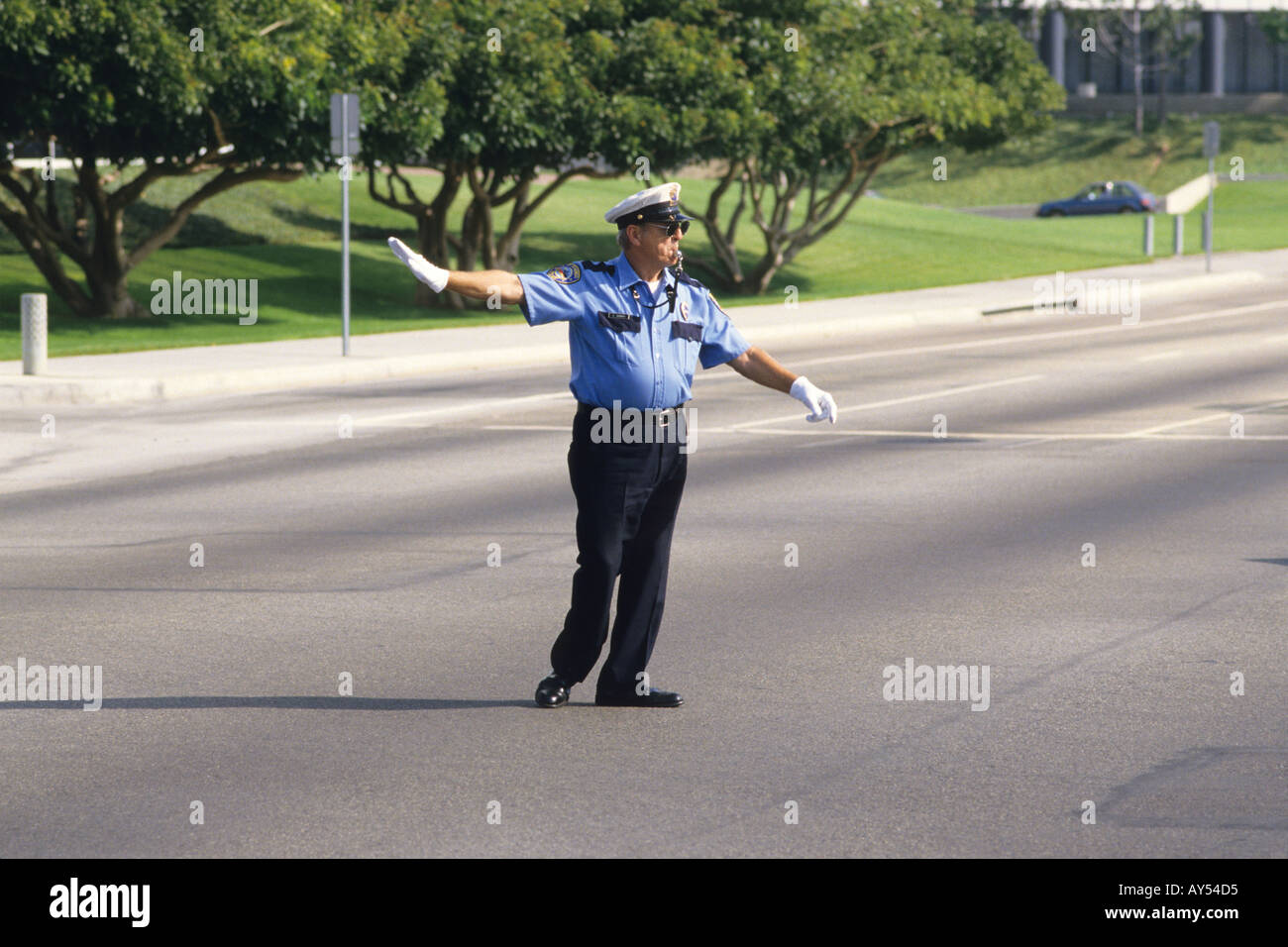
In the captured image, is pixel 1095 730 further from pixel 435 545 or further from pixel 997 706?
pixel 435 545

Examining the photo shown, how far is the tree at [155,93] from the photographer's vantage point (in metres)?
24.8

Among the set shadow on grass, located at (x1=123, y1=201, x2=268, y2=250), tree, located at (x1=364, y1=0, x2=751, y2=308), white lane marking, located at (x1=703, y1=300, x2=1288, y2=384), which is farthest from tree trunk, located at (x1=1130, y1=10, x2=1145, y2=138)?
tree, located at (x1=364, y1=0, x2=751, y2=308)

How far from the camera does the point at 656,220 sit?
7113 millimetres

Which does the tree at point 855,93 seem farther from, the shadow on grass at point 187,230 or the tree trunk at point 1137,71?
the tree trunk at point 1137,71

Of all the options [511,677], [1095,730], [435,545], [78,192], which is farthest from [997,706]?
[78,192]

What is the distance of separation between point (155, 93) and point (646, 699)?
19.7 meters

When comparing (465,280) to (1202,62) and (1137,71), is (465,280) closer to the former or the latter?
(1137,71)

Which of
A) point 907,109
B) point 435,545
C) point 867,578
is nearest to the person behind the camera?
point 867,578

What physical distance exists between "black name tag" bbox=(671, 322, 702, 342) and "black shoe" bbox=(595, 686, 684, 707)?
53.8 inches

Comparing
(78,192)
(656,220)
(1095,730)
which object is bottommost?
(1095,730)

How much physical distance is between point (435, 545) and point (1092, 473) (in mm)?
5375

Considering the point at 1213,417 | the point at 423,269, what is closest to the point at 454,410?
the point at 1213,417

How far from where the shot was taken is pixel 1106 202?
65125mm

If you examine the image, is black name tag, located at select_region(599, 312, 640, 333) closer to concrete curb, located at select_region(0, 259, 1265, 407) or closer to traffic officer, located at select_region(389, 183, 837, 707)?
traffic officer, located at select_region(389, 183, 837, 707)
